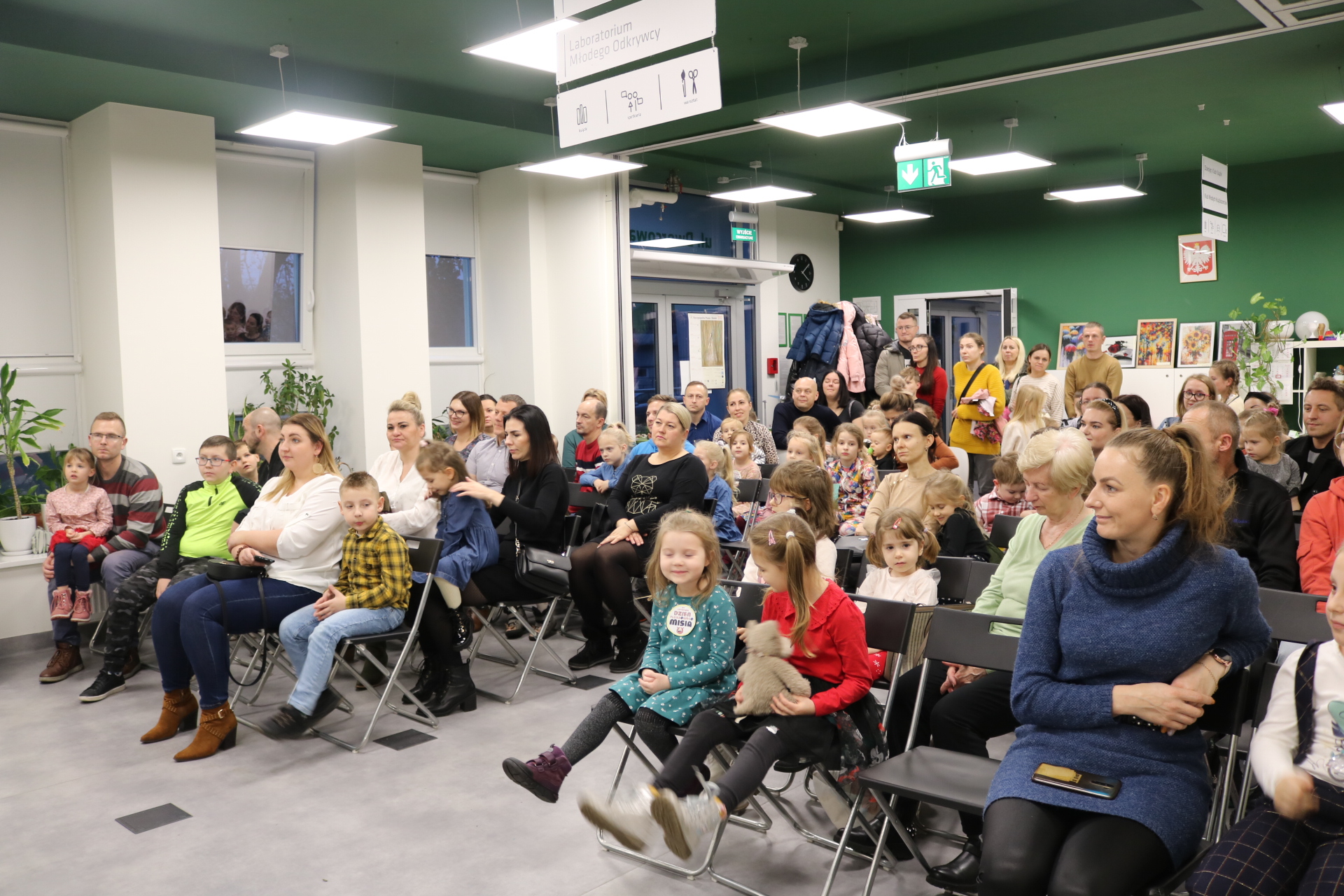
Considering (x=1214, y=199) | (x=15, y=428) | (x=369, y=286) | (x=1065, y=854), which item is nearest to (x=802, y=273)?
(x=1214, y=199)

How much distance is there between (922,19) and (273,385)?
5.43 meters

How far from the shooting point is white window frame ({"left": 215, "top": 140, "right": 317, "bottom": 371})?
304 inches

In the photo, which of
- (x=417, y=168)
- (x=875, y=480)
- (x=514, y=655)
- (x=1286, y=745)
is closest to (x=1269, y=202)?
(x=875, y=480)

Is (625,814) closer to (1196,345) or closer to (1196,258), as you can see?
(1196,345)

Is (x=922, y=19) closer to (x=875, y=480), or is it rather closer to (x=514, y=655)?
(x=875, y=480)

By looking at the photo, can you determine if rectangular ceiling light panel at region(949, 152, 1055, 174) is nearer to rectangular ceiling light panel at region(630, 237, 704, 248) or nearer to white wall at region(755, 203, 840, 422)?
rectangular ceiling light panel at region(630, 237, 704, 248)

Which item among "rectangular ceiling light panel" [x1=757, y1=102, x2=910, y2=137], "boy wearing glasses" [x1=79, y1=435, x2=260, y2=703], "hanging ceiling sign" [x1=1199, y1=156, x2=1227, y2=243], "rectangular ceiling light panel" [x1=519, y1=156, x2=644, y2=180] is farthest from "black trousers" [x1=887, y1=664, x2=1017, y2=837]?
"hanging ceiling sign" [x1=1199, y1=156, x2=1227, y2=243]

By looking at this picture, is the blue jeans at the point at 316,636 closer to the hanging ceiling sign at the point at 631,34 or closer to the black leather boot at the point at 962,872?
the hanging ceiling sign at the point at 631,34

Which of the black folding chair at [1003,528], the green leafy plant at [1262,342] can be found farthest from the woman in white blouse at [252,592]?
the green leafy plant at [1262,342]

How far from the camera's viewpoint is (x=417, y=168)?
8.08 m

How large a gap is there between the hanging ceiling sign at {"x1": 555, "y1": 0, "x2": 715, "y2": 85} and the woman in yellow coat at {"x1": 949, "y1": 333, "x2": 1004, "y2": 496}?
15.2 ft

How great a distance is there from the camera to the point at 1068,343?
1195 cm

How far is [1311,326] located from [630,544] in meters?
8.51

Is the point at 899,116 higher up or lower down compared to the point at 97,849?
higher up
